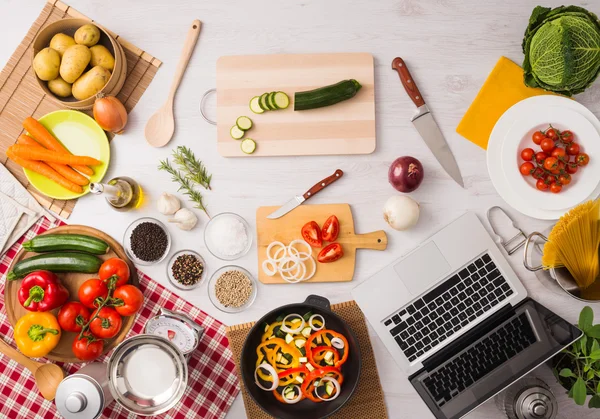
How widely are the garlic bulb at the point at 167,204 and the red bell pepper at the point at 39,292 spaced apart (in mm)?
417

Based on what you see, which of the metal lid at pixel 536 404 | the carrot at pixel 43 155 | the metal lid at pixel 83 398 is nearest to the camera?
the metal lid at pixel 83 398

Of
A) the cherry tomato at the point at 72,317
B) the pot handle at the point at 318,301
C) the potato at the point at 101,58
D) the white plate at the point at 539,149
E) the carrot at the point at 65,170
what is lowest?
the cherry tomato at the point at 72,317

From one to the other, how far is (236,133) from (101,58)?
1.66 feet

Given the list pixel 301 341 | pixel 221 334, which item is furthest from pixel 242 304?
pixel 301 341

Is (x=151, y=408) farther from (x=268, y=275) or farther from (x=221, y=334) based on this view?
(x=268, y=275)

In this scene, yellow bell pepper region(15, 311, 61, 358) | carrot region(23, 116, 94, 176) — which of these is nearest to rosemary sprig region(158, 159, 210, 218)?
carrot region(23, 116, 94, 176)

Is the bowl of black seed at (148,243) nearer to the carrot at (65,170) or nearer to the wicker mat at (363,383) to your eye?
the carrot at (65,170)

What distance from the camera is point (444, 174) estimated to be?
72.0 inches

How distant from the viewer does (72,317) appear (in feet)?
5.64

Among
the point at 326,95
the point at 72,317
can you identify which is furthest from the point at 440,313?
the point at 72,317

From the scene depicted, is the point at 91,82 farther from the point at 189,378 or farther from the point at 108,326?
the point at 189,378

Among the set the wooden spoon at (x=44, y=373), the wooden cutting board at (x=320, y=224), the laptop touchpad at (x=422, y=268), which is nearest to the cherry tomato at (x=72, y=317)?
the wooden spoon at (x=44, y=373)

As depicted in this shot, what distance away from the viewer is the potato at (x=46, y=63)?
5.63 ft

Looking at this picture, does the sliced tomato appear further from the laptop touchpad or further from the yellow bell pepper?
the yellow bell pepper
